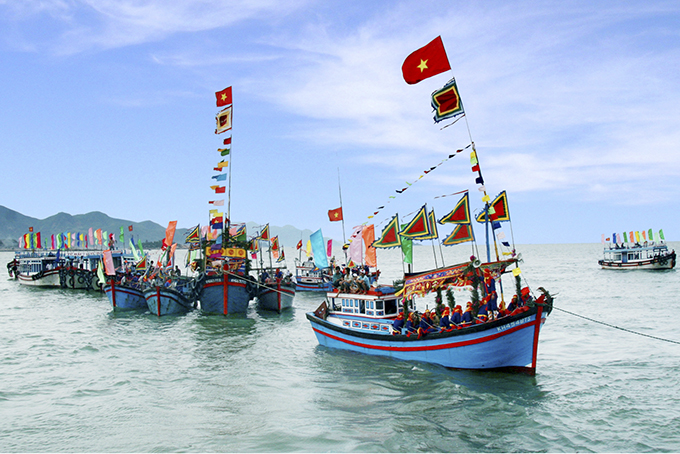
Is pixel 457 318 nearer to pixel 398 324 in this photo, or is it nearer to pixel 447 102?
pixel 398 324

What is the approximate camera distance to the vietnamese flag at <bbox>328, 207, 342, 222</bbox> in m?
36.9

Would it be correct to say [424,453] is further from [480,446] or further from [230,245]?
[230,245]

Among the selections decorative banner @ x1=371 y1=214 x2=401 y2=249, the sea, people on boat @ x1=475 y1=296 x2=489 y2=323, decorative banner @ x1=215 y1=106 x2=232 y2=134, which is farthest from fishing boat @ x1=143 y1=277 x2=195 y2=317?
people on boat @ x1=475 y1=296 x2=489 y2=323

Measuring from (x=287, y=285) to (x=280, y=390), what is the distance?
2251cm

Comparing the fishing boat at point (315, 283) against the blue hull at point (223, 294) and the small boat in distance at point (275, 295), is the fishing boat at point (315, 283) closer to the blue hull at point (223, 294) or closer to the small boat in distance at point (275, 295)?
the small boat in distance at point (275, 295)

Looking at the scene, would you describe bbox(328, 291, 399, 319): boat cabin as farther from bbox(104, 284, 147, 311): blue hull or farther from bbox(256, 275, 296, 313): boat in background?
bbox(104, 284, 147, 311): blue hull

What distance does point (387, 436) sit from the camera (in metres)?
12.4

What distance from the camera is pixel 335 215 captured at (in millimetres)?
37125

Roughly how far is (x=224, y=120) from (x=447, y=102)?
25519 mm

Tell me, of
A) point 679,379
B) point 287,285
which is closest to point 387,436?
point 679,379

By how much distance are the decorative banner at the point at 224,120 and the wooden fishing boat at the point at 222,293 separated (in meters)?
12.2

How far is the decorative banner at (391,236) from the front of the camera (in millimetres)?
25688

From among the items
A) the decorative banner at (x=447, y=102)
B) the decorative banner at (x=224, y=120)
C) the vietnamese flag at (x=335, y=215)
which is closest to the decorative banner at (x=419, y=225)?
the decorative banner at (x=447, y=102)

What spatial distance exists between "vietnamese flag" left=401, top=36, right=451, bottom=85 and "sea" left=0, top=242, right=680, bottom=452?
36.6 feet
